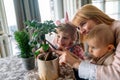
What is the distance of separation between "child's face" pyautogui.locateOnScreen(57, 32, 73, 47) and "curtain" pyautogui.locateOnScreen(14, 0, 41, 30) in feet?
2.69

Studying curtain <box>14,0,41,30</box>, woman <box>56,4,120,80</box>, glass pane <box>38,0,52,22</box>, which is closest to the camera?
woman <box>56,4,120,80</box>

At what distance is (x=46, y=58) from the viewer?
87 cm

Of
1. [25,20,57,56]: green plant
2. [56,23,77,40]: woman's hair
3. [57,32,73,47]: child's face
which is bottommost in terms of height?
[57,32,73,47]: child's face

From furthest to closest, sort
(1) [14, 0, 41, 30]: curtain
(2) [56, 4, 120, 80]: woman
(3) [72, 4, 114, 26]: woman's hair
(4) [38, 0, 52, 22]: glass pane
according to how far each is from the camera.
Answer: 1. (4) [38, 0, 52, 22]: glass pane
2. (1) [14, 0, 41, 30]: curtain
3. (3) [72, 4, 114, 26]: woman's hair
4. (2) [56, 4, 120, 80]: woman

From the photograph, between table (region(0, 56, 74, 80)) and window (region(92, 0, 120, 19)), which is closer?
table (region(0, 56, 74, 80))

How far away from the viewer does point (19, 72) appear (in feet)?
3.23

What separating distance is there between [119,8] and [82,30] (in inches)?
117

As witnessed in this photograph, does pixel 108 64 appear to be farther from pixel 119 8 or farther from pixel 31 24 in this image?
pixel 119 8

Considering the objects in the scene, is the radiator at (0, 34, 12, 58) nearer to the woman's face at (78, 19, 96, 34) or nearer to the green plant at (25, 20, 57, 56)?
the woman's face at (78, 19, 96, 34)

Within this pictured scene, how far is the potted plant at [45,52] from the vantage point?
83 cm

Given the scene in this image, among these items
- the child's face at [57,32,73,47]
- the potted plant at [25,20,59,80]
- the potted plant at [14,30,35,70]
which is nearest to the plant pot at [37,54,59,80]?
the potted plant at [25,20,59,80]

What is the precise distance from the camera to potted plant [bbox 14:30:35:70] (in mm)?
926

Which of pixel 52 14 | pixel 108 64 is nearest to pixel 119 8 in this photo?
pixel 52 14

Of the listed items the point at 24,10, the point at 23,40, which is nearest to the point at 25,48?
the point at 23,40
